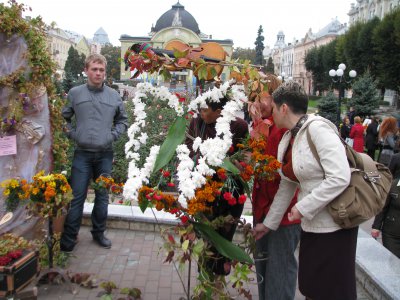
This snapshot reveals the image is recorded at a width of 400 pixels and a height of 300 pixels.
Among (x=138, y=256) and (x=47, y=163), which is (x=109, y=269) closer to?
(x=138, y=256)

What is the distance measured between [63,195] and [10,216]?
0.70 meters

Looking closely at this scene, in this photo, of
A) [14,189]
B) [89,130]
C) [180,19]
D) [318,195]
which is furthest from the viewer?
[180,19]

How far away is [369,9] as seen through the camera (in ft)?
198

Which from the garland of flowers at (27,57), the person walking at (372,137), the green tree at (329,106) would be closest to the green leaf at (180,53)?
the garland of flowers at (27,57)

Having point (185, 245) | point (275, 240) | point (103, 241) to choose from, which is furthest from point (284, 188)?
point (103, 241)

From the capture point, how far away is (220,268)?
307 centimetres

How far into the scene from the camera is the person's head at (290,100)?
2.32 meters

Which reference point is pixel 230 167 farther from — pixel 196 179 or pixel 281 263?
pixel 281 263

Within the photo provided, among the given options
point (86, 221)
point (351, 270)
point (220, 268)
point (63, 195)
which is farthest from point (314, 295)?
point (86, 221)

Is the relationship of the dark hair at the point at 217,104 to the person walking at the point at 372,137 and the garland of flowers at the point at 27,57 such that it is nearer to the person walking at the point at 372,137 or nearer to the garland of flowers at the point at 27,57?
the garland of flowers at the point at 27,57

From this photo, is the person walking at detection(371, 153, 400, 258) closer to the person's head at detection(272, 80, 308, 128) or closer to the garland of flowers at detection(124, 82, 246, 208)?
the person's head at detection(272, 80, 308, 128)

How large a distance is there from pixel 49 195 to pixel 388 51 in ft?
104

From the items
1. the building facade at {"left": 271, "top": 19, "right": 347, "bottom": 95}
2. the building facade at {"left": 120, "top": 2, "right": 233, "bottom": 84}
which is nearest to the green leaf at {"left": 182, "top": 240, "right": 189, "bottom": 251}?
the building facade at {"left": 120, "top": 2, "right": 233, "bottom": 84}

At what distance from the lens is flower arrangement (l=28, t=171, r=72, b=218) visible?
10.4 feet
